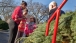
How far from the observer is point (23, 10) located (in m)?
6.82

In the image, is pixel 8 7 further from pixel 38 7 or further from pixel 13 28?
pixel 13 28

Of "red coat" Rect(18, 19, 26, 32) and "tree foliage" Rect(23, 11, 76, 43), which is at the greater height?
"tree foliage" Rect(23, 11, 76, 43)

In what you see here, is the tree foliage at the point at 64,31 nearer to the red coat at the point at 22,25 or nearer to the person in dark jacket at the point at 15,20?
the person in dark jacket at the point at 15,20

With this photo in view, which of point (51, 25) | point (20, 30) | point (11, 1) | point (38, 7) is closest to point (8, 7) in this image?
point (11, 1)

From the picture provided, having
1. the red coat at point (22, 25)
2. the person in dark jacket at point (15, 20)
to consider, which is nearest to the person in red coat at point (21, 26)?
the red coat at point (22, 25)

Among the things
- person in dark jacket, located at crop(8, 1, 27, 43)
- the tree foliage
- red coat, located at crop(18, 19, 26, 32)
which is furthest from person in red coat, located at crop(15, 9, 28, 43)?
the tree foliage

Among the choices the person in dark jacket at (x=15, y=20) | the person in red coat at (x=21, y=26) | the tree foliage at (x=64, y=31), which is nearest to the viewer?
the tree foliage at (x=64, y=31)

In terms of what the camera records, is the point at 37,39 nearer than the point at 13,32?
Yes

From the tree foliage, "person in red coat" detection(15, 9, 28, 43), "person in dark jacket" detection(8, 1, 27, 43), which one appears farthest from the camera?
"person in red coat" detection(15, 9, 28, 43)

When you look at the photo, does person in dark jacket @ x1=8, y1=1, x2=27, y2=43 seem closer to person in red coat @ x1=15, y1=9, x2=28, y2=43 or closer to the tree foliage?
person in red coat @ x1=15, y1=9, x2=28, y2=43

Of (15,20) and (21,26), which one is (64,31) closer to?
(15,20)

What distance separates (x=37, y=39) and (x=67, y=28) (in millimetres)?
447

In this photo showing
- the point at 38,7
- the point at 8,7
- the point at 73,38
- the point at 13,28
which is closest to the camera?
the point at 73,38

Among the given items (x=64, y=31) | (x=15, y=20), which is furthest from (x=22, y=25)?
(x=64, y=31)
